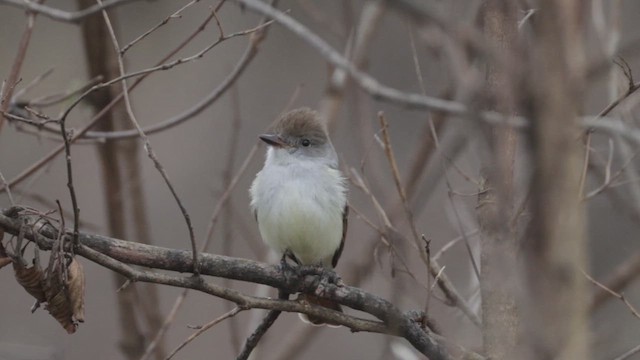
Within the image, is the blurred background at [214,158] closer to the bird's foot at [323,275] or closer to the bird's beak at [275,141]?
the bird's beak at [275,141]

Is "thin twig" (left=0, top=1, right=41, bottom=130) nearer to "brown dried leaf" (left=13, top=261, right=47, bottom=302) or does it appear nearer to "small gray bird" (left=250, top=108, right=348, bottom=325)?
"brown dried leaf" (left=13, top=261, right=47, bottom=302)

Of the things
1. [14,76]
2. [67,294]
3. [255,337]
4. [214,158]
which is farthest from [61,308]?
[214,158]

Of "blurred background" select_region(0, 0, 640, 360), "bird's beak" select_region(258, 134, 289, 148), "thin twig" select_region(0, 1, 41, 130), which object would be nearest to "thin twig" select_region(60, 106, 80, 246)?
"thin twig" select_region(0, 1, 41, 130)

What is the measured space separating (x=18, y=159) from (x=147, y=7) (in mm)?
2262

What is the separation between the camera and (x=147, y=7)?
10133 millimetres

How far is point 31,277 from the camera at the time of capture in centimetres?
268

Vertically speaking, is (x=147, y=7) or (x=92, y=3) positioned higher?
(x=147, y=7)

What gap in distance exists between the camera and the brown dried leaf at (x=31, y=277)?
8.75 ft

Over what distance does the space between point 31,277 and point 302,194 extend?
199 cm

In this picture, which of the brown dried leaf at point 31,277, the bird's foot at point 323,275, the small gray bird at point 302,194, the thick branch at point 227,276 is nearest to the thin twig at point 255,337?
the thick branch at point 227,276

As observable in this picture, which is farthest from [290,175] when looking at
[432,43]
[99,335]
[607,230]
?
[607,230]

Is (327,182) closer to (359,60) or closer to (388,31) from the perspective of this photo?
(359,60)

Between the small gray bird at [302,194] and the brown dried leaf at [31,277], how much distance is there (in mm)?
1784

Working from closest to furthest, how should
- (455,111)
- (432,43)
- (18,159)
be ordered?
1. (455,111)
2. (432,43)
3. (18,159)
